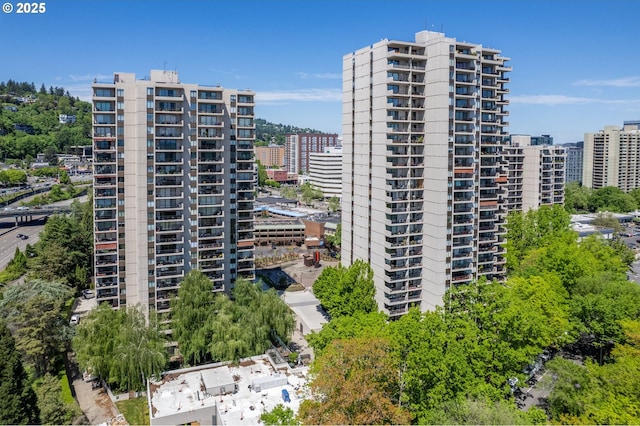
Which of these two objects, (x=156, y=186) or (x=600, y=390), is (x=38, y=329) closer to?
(x=156, y=186)

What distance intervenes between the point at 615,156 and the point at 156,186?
496 feet

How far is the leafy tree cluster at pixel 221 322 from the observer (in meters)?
42.1

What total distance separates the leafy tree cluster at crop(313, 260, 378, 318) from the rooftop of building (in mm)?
8536

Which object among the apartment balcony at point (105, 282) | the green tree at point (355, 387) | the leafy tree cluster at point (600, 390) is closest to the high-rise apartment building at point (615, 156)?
the leafy tree cluster at point (600, 390)

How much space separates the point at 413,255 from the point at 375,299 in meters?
6.61

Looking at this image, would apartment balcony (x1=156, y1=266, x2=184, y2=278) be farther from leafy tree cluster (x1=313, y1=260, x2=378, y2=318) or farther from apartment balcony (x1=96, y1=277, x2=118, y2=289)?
leafy tree cluster (x1=313, y1=260, x2=378, y2=318)

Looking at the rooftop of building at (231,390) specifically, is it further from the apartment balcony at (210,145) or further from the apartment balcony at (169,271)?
the apartment balcony at (210,145)

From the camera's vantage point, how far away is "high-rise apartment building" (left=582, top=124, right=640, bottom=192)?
14338 cm

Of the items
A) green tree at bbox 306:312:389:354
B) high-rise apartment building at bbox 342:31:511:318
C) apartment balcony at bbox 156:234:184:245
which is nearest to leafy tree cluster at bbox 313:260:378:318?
high-rise apartment building at bbox 342:31:511:318

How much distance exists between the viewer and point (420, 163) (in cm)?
5172

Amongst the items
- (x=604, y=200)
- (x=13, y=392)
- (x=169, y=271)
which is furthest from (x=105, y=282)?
Result: (x=604, y=200)

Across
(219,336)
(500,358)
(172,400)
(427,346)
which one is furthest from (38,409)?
(500,358)

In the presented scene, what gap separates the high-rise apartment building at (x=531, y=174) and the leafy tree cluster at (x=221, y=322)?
53.8 meters

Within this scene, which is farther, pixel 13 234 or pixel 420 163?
pixel 13 234
